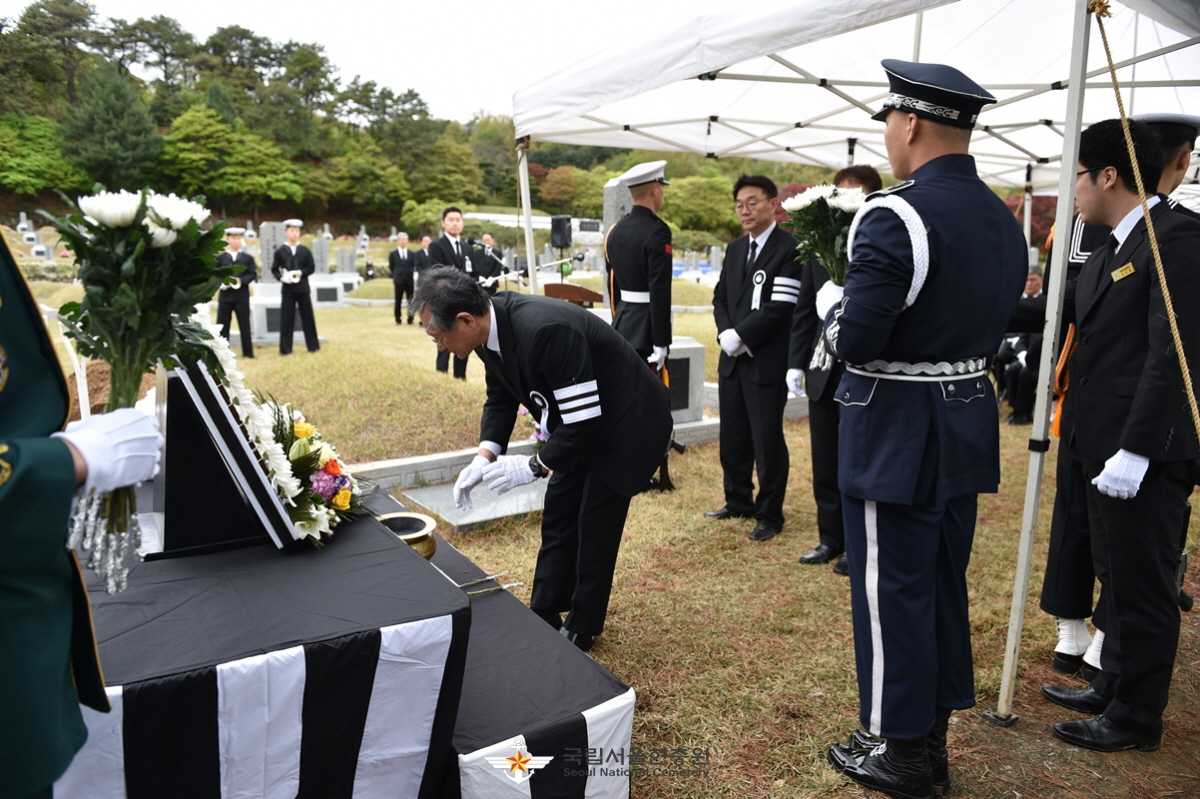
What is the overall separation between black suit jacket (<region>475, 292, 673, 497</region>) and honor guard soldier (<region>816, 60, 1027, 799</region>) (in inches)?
31.1

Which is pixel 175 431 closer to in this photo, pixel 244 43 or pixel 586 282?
pixel 586 282

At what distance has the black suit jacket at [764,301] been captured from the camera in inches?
179

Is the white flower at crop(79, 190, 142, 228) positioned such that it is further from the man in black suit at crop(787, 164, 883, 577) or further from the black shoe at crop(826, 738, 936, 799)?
the man in black suit at crop(787, 164, 883, 577)

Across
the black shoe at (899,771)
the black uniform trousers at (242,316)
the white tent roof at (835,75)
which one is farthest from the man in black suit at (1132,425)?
the black uniform trousers at (242,316)

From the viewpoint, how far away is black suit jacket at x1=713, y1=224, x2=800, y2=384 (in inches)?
179

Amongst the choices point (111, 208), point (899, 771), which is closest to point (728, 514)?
point (899, 771)

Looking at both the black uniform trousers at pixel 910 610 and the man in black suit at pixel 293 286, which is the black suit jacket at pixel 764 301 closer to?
the black uniform trousers at pixel 910 610

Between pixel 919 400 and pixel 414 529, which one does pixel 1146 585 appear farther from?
pixel 414 529

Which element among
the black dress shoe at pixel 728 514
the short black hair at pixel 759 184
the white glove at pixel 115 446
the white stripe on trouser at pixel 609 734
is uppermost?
the short black hair at pixel 759 184

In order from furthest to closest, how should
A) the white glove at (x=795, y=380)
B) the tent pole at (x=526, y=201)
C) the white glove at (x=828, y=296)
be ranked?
the tent pole at (x=526, y=201) → the white glove at (x=795, y=380) → the white glove at (x=828, y=296)

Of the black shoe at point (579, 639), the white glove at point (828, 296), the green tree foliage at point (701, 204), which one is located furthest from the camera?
the green tree foliage at point (701, 204)

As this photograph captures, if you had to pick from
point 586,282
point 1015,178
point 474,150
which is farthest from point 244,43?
point 1015,178

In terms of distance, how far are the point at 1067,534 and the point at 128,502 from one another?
3043 millimetres

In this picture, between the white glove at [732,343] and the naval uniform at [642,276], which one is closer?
the white glove at [732,343]
